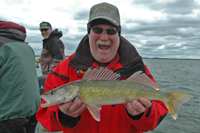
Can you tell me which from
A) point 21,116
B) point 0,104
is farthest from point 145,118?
point 0,104

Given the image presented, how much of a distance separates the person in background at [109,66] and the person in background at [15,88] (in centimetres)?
64

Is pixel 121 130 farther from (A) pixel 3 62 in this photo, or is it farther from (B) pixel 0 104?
(A) pixel 3 62

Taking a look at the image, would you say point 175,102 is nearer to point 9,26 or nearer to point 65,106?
point 65,106

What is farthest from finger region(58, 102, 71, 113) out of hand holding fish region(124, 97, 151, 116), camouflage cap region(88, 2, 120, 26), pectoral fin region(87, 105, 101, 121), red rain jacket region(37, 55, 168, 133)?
camouflage cap region(88, 2, 120, 26)

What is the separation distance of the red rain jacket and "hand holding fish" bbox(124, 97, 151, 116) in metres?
0.10

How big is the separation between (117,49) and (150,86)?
3.40 feet

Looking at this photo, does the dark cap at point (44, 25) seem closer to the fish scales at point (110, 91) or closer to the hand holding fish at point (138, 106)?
the fish scales at point (110, 91)

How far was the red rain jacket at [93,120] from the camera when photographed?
8.30 ft

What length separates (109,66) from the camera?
3053mm

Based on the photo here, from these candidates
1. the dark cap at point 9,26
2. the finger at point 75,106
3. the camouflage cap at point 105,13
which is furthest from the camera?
the dark cap at point 9,26

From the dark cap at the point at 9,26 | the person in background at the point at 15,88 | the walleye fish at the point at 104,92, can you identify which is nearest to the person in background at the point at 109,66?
the walleye fish at the point at 104,92

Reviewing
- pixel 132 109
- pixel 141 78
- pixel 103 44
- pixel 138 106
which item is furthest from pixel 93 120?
pixel 103 44

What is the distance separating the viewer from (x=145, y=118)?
2492 millimetres

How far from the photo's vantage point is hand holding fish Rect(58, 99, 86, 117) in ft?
7.80
